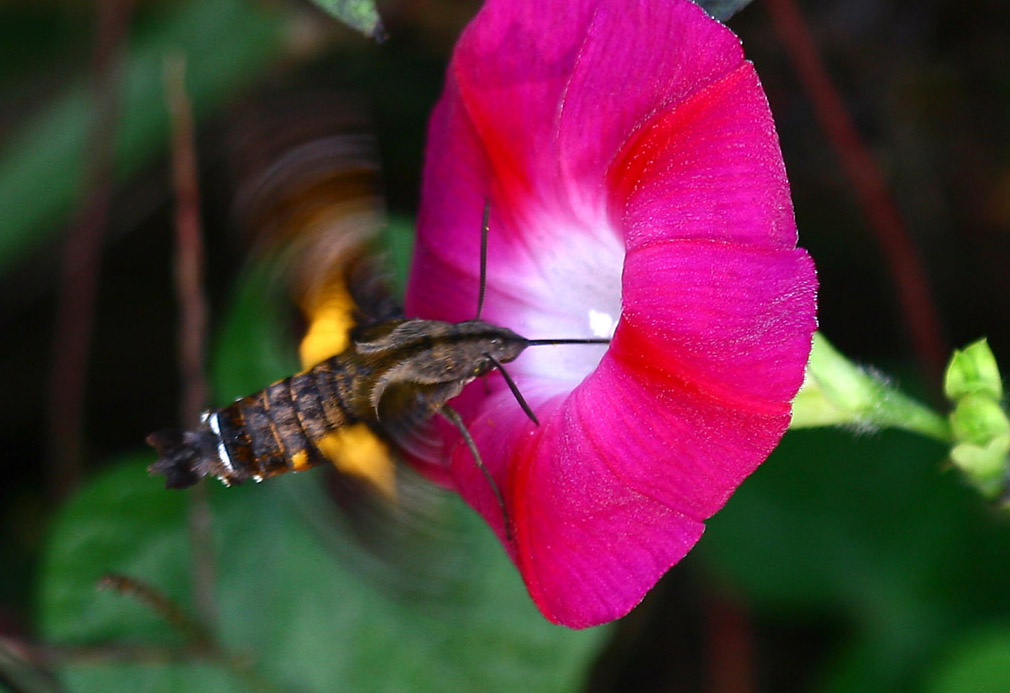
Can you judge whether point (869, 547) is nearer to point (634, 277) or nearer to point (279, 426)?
point (634, 277)

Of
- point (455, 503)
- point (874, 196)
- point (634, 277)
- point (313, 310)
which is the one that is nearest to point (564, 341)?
point (634, 277)

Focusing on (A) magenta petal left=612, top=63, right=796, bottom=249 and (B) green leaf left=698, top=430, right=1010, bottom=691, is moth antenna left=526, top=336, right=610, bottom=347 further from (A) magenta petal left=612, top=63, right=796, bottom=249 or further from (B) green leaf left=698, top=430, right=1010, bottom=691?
(B) green leaf left=698, top=430, right=1010, bottom=691

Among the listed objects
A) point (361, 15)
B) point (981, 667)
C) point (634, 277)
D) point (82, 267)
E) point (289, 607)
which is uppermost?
point (361, 15)

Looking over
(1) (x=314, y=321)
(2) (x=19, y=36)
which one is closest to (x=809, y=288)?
(1) (x=314, y=321)

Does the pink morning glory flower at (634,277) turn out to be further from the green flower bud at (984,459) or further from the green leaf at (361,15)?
the green flower bud at (984,459)

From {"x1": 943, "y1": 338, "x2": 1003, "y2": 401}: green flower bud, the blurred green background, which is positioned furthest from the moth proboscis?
the blurred green background

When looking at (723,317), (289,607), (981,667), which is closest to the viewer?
(723,317)

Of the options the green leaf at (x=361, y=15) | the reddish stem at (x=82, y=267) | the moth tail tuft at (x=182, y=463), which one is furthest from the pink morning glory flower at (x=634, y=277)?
the reddish stem at (x=82, y=267)

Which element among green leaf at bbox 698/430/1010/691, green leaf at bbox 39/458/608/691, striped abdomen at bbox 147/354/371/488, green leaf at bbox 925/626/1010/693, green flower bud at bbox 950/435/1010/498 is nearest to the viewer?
striped abdomen at bbox 147/354/371/488
